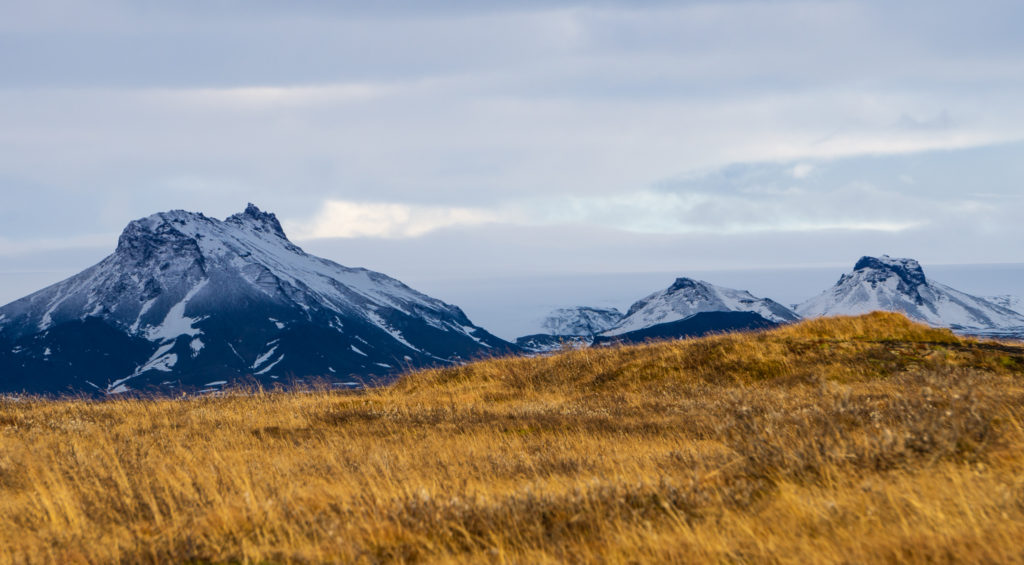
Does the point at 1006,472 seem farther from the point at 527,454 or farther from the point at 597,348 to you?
the point at 597,348

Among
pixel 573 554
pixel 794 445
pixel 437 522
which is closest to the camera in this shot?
pixel 573 554

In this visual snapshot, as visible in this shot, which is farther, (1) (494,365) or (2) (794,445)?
(1) (494,365)

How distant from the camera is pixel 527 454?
1045cm

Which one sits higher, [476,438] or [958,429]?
[958,429]

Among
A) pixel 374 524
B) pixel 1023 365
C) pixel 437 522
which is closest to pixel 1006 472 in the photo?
pixel 437 522

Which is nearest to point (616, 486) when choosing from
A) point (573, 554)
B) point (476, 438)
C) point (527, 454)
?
point (573, 554)

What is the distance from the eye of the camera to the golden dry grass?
5605mm

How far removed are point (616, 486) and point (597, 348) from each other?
19.2 m

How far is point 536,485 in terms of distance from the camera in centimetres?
770

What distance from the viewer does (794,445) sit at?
8008 mm

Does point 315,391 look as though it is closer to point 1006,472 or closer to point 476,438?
point 476,438

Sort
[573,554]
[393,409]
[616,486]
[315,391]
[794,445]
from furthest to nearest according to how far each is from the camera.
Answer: [315,391]
[393,409]
[794,445]
[616,486]
[573,554]

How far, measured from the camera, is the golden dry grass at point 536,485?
5.61m

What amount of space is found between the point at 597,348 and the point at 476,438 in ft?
47.9
